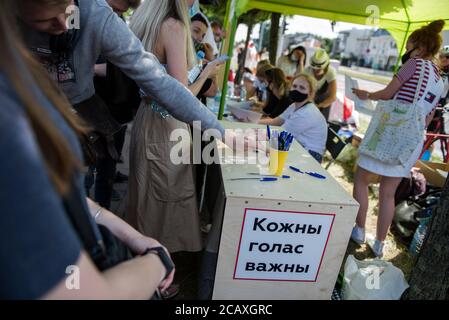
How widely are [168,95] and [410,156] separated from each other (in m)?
1.81

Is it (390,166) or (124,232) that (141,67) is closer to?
(124,232)

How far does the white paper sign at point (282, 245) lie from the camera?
1.28m

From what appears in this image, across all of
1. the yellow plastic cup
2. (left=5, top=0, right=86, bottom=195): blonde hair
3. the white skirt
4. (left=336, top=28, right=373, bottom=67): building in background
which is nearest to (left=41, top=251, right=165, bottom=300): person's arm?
(left=5, top=0, right=86, bottom=195): blonde hair

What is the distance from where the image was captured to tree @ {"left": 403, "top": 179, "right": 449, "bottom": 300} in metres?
1.50

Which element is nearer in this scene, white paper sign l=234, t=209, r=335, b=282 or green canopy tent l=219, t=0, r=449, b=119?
white paper sign l=234, t=209, r=335, b=282

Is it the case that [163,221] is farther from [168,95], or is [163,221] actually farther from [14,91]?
[14,91]

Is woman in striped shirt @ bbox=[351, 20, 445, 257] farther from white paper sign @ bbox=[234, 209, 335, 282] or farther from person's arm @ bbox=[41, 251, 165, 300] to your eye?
person's arm @ bbox=[41, 251, 165, 300]

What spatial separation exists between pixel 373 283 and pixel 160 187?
122 cm

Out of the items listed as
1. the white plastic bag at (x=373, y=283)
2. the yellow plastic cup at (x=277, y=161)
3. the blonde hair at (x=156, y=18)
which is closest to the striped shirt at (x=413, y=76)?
the white plastic bag at (x=373, y=283)

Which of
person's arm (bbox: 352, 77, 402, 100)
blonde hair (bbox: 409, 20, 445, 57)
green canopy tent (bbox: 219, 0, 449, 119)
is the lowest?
person's arm (bbox: 352, 77, 402, 100)

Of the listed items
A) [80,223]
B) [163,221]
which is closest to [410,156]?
[163,221]

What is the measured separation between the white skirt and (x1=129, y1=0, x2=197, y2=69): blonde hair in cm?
160

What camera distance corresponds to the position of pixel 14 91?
15.3 inches

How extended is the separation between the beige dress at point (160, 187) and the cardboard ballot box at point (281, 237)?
11.8 inches
